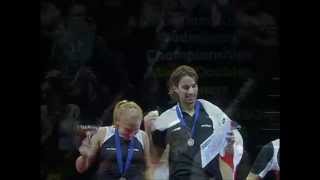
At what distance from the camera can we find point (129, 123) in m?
5.88

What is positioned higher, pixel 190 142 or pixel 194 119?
pixel 194 119

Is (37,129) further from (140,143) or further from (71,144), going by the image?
(140,143)

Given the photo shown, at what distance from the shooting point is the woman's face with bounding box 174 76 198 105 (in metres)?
5.84

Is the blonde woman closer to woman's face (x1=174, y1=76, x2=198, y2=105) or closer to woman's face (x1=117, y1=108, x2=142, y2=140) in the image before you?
woman's face (x1=117, y1=108, x2=142, y2=140)

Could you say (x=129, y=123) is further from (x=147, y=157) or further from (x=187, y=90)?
(x=187, y=90)

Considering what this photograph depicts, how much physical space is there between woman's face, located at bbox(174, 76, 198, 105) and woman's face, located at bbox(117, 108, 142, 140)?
382 mm

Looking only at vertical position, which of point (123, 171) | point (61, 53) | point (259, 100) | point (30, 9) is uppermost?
point (30, 9)

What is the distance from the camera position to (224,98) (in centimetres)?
Answer: 581

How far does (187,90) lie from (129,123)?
562 mm

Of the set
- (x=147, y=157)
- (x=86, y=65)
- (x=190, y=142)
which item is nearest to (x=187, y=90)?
(x=190, y=142)

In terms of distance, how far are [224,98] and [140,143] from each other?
0.80 metres

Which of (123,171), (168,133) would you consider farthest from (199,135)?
(123,171)

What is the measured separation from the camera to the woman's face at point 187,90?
19.2 feet

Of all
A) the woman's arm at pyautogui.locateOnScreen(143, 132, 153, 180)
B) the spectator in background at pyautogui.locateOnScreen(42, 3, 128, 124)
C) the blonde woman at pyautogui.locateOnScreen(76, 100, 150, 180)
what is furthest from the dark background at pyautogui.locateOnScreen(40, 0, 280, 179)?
the woman's arm at pyautogui.locateOnScreen(143, 132, 153, 180)
